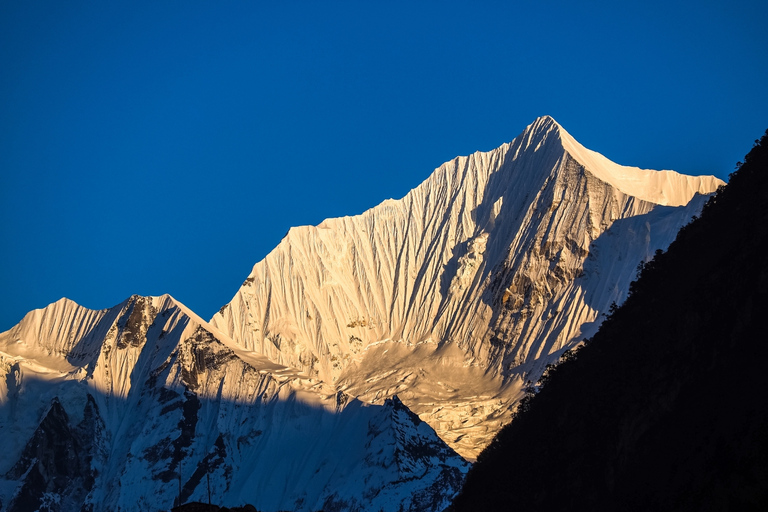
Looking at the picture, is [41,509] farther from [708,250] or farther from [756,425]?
[756,425]

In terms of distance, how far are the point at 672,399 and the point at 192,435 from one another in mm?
112862

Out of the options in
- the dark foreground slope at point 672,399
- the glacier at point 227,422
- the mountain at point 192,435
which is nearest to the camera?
the dark foreground slope at point 672,399

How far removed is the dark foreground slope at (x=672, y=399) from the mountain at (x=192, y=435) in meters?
58.9

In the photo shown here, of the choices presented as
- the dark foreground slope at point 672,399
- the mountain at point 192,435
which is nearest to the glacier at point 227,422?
the mountain at point 192,435

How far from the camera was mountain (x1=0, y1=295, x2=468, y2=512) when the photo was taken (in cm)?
14900

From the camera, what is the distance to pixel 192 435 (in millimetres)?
169250

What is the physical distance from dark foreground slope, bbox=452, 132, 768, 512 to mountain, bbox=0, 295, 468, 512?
5892cm

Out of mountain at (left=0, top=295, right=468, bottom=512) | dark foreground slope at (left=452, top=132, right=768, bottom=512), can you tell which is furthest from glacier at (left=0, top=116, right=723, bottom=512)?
dark foreground slope at (left=452, top=132, right=768, bottom=512)

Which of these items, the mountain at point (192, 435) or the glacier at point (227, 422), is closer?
the mountain at point (192, 435)

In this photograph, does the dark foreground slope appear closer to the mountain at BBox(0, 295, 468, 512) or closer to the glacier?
the glacier

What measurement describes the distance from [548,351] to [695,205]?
3045cm

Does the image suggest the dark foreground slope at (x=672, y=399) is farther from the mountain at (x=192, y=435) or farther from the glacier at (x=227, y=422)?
the mountain at (x=192, y=435)

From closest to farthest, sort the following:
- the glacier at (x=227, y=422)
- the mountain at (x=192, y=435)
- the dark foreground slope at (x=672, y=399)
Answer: the dark foreground slope at (x=672, y=399), the mountain at (x=192, y=435), the glacier at (x=227, y=422)

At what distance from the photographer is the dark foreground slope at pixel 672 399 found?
5638cm
